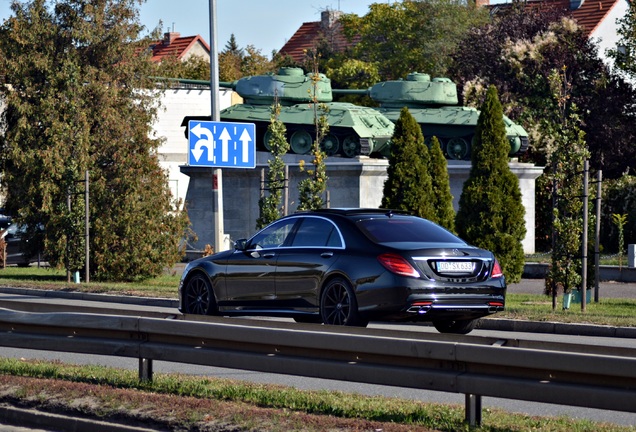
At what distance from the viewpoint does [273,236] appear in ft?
48.0

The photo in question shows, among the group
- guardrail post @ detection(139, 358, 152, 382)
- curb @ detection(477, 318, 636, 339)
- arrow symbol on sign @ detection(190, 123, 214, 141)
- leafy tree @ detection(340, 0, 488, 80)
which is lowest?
curb @ detection(477, 318, 636, 339)

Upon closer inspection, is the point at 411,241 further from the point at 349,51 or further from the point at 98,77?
the point at 349,51

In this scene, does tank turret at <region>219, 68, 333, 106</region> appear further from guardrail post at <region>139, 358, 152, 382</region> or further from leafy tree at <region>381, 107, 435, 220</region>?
guardrail post at <region>139, 358, 152, 382</region>

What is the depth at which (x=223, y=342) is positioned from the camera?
353 inches

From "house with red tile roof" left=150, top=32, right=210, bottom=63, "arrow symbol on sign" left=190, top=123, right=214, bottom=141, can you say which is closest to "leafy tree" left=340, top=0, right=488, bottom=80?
"house with red tile roof" left=150, top=32, right=210, bottom=63

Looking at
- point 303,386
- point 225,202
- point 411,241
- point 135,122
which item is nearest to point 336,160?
point 225,202

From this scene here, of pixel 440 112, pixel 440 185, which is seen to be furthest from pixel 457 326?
pixel 440 112

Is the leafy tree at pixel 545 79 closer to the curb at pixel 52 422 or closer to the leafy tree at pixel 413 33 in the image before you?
the leafy tree at pixel 413 33

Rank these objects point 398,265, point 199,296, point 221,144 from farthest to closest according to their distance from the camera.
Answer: point 221,144, point 199,296, point 398,265

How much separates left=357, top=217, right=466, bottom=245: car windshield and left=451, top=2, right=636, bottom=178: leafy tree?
31.0 meters

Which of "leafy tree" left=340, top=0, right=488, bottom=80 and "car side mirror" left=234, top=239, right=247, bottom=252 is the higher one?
"leafy tree" left=340, top=0, right=488, bottom=80

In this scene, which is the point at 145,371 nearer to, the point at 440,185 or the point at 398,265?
the point at 398,265

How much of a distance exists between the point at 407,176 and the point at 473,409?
69.0 feet

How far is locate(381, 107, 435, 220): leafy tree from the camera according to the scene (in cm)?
2848
